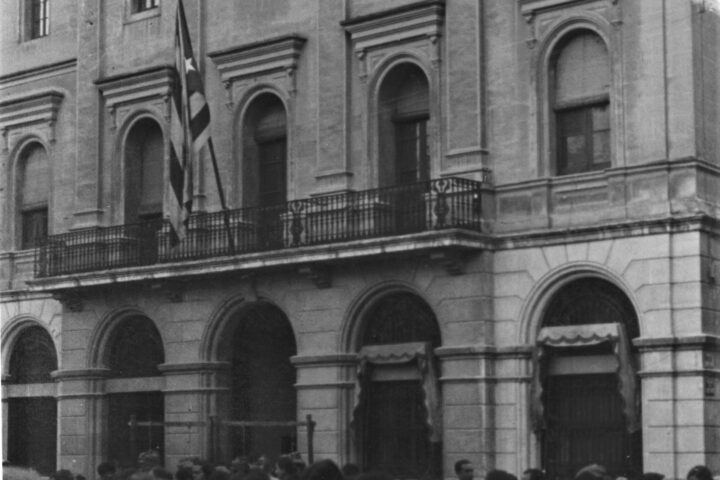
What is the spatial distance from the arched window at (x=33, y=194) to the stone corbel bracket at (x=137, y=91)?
2.94 metres

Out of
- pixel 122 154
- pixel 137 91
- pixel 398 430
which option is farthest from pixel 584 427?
pixel 137 91

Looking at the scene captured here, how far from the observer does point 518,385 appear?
97.1ft

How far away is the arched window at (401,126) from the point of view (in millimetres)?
32125

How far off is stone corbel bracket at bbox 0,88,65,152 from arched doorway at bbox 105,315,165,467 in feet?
18.1

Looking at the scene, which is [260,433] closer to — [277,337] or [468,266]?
[277,337]

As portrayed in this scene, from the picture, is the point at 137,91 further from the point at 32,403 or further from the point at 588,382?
the point at 588,382

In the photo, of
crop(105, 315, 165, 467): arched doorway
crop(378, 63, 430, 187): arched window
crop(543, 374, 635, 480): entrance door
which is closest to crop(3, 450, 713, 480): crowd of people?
crop(543, 374, 635, 480): entrance door

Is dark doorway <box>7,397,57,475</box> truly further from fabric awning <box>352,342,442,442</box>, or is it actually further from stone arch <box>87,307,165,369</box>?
fabric awning <box>352,342,442,442</box>

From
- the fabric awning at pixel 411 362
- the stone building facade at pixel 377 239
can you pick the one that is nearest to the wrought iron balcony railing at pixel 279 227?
the stone building facade at pixel 377 239

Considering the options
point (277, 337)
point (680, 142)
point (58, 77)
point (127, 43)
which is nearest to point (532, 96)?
point (680, 142)

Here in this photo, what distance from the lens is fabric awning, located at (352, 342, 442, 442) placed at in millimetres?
30438

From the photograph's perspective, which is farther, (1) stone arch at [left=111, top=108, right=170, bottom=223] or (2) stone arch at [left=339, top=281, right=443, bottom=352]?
(1) stone arch at [left=111, top=108, right=170, bottom=223]

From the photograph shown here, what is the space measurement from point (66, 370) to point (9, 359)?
2.91 m

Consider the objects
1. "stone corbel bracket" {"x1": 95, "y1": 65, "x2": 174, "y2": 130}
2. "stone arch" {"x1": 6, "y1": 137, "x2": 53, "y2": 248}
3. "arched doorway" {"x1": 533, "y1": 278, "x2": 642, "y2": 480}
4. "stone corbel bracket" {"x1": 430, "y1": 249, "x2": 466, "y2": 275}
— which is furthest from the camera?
"stone arch" {"x1": 6, "y1": 137, "x2": 53, "y2": 248}
